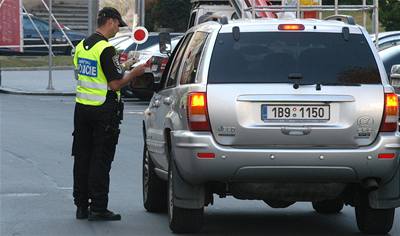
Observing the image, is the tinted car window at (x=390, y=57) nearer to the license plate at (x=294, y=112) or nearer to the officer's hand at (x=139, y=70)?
the officer's hand at (x=139, y=70)

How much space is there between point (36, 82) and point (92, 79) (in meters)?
23.6

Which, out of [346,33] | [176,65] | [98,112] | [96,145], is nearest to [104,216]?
[96,145]

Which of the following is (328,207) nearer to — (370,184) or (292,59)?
(370,184)

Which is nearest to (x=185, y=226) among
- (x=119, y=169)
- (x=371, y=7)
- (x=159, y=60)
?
(x=119, y=169)

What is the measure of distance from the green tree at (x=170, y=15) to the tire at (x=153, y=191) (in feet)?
133

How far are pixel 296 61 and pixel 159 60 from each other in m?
16.0

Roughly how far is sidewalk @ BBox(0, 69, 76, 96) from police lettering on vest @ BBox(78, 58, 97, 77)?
19.5 m

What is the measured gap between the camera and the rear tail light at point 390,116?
8516 millimetres

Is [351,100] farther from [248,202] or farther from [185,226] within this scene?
[248,202]

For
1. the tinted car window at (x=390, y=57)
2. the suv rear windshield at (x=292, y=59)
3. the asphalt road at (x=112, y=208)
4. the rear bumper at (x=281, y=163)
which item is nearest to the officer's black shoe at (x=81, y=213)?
the asphalt road at (x=112, y=208)

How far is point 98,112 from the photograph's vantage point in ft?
31.7

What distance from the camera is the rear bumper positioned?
8.30 m

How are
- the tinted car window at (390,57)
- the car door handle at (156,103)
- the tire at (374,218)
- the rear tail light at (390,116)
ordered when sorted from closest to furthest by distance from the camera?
the rear tail light at (390,116)
the tire at (374,218)
the car door handle at (156,103)
the tinted car window at (390,57)

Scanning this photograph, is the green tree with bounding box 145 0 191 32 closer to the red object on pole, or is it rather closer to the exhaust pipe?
the red object on pole
